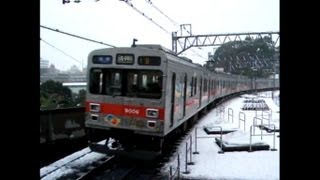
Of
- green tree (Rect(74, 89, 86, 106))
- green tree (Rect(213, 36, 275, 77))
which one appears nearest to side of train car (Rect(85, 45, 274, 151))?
green tree (Rect(74, 89, 86, 106))

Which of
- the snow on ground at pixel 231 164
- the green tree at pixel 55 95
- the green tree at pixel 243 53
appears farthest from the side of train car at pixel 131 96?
the green tree at pixel 243 53

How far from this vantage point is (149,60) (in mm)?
9531

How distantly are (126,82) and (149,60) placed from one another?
790 mm

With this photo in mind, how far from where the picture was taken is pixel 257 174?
8.81 metres

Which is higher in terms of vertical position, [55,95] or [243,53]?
[243,53]

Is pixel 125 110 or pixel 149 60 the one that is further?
Answer: pixel 125 110

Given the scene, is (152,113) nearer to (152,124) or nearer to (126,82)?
(152,124)

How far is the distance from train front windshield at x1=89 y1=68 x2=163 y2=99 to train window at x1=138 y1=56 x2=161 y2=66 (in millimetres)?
188

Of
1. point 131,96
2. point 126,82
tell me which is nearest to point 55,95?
point 126,82

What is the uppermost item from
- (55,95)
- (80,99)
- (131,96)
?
(131,96)

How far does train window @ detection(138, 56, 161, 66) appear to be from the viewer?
9.45 metres

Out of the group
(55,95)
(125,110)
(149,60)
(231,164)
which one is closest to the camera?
(149,60)

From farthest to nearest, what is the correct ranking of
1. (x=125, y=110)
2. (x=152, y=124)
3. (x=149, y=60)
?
(x=125, y=110) < (x=149, y=60) < (x=152, y=124)

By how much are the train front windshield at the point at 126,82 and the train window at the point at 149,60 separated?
0.62 feet
